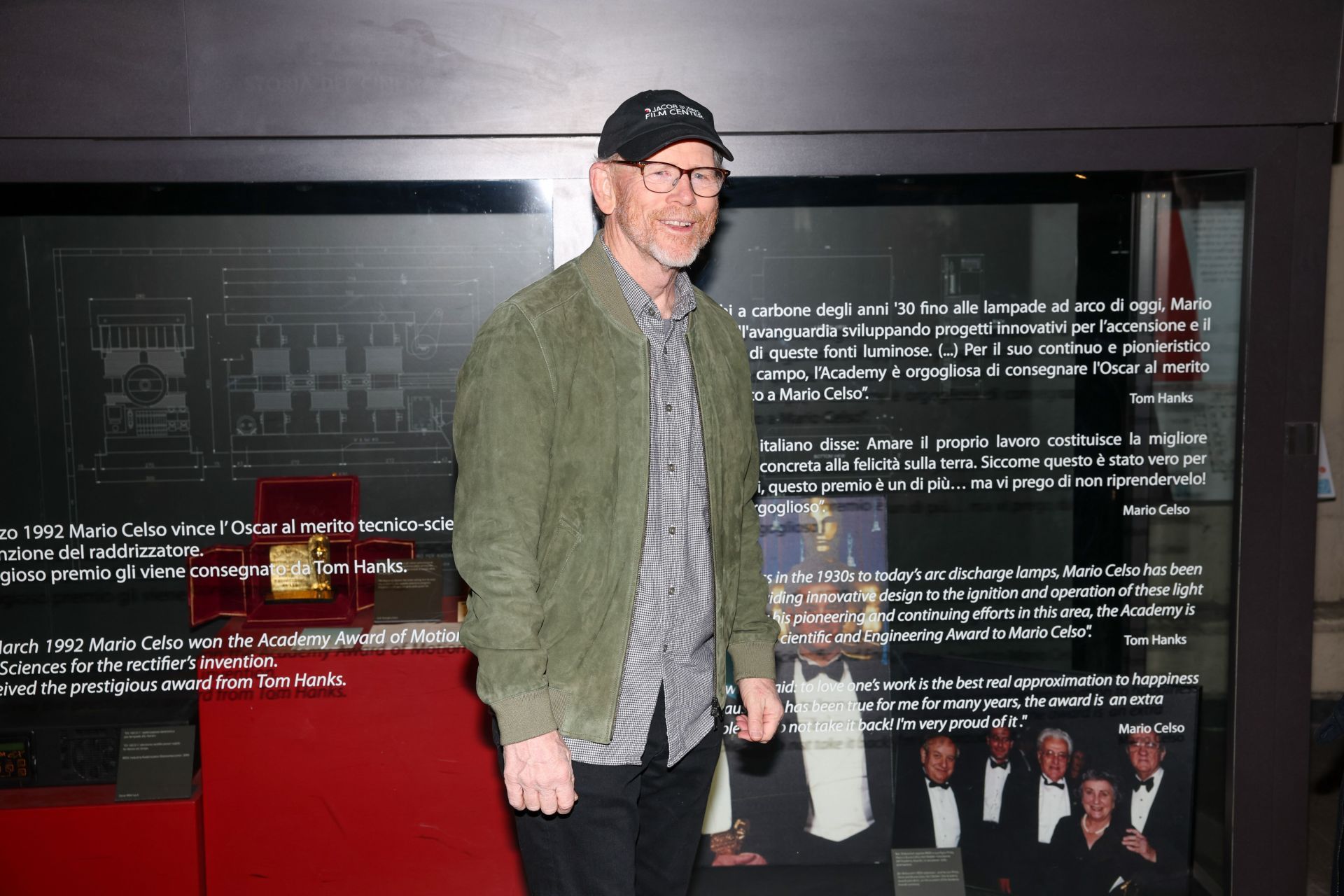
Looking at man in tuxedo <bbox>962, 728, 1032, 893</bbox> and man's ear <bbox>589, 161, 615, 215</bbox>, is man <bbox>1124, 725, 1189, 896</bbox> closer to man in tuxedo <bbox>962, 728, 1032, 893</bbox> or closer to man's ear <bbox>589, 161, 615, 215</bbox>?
man in tuxedo <bbox>962, 728, 1032, 893</bbox>

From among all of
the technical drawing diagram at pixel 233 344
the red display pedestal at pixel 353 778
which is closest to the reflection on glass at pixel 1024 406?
the technical drawing diagram at pixel 233 344

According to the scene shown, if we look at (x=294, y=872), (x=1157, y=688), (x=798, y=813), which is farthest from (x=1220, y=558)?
(x=294, y=872)

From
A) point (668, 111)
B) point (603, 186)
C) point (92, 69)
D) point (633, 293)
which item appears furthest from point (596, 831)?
point (92, 69)

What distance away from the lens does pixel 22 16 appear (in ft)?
7.22

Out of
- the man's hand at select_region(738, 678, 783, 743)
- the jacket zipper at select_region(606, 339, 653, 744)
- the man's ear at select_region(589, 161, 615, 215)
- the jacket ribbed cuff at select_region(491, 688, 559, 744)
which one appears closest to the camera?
the jacket ribbed cuff at select_region(491, 688, 559, 744)

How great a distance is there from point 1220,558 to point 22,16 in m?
2.91

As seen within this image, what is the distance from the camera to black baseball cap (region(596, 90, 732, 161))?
1.64 m

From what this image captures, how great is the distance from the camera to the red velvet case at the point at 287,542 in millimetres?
2461

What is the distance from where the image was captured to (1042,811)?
263 centimetres

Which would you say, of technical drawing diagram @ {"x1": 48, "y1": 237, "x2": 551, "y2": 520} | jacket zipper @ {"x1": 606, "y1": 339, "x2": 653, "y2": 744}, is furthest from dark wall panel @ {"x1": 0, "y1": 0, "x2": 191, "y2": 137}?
jacket zipper @ {"x1": 606, "y1": 339, "x2": 653, "y2": 744}

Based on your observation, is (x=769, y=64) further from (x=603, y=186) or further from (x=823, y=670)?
(x=823, y=670)

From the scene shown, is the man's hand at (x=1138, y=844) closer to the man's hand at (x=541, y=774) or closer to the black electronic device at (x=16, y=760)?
the man's hand at (x=541, y=774)

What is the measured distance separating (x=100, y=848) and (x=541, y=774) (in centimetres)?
155

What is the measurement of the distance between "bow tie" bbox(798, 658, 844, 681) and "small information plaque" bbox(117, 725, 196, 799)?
1.45 m
